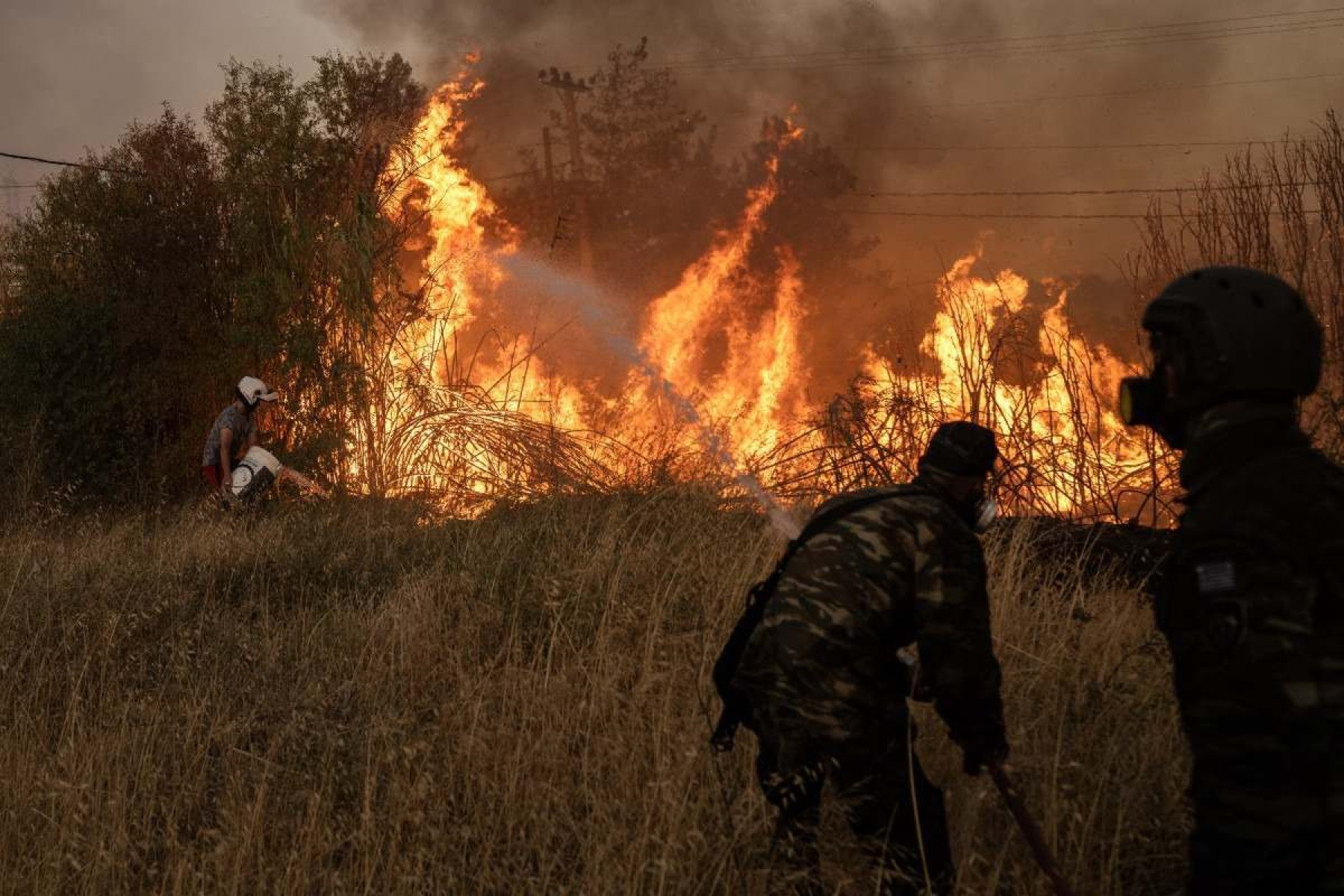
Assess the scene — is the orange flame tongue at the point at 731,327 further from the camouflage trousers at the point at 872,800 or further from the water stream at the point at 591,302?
the camouflage trousers at the point at 872,800

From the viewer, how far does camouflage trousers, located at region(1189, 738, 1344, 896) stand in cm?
182

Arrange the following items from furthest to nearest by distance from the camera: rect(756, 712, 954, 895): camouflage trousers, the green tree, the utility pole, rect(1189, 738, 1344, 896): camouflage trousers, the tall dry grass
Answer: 1. the utility pole
2. the green tree
3. the tall dry grass
4. rect(756, 712, 954, 895): camouflage trousers
5. rect(1189, 738, 1344, 896): camouflage trousers

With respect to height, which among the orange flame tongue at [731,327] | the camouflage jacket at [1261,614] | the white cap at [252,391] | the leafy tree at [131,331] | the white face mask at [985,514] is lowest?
the camouflage jacket at [1261,614]

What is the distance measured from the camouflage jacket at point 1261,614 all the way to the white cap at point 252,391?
9.62 m

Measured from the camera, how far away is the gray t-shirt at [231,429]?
34.1ft

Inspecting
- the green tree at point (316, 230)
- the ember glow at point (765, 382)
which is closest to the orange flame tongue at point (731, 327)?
the ember glow at point (765, 382)

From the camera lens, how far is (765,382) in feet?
75.7

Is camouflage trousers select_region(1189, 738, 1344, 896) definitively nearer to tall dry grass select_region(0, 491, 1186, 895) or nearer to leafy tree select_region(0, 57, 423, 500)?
tall dry grass select_region(0, 491, 1186, 895)

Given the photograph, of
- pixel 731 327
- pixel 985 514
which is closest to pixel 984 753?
pixel 985 514

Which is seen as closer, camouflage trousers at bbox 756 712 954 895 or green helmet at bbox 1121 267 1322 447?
green helmet at bbox 1121 267 1322 447

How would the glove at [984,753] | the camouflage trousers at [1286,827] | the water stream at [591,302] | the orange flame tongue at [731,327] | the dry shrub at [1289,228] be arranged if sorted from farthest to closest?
the orange flame tongue at [731,327], the water stream at [591,302], the dry shrub at [1289,228], the glove at [984,753], the camouflage trousers at [1286,827]

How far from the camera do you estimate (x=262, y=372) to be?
13.5 meters

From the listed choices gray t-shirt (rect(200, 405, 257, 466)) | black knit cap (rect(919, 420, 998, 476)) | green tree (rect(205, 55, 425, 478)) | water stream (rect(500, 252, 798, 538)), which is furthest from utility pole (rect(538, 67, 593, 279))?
black knit cap (rect(919, 420, 998, 476))

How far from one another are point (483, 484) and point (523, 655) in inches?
202
